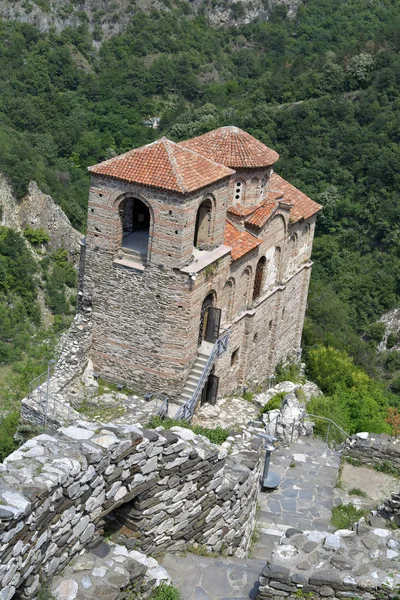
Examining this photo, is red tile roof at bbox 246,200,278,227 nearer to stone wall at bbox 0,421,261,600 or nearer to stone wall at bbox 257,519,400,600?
stone wall at bbox 0,421,261,600

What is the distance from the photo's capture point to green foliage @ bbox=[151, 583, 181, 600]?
8.80 m

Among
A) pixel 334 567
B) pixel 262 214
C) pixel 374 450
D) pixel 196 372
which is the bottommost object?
pixel 196 372

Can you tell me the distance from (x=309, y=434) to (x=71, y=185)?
38777 mm

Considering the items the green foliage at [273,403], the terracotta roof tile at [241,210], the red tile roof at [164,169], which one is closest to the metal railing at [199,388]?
the green foliage at [273,403]

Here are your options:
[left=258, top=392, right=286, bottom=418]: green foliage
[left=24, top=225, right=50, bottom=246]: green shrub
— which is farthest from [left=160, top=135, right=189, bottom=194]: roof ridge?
[left=24, top=225, right=50, bottom=246]: green shrub

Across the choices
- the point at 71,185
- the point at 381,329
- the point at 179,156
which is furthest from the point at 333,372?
the point at 71,185

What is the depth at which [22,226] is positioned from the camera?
45.7 meters

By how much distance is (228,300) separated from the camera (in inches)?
820

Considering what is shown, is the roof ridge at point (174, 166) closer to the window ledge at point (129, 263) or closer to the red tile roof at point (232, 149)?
the window ledge at point (129, 263)

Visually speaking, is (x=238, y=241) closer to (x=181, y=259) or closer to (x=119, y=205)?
(x=181, y=259)

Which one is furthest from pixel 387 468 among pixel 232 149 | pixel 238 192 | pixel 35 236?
pixel 35 236

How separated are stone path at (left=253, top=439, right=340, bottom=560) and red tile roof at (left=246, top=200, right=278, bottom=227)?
23.0 ft

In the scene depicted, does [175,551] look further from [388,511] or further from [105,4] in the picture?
[105,4]

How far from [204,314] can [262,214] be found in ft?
11.6
